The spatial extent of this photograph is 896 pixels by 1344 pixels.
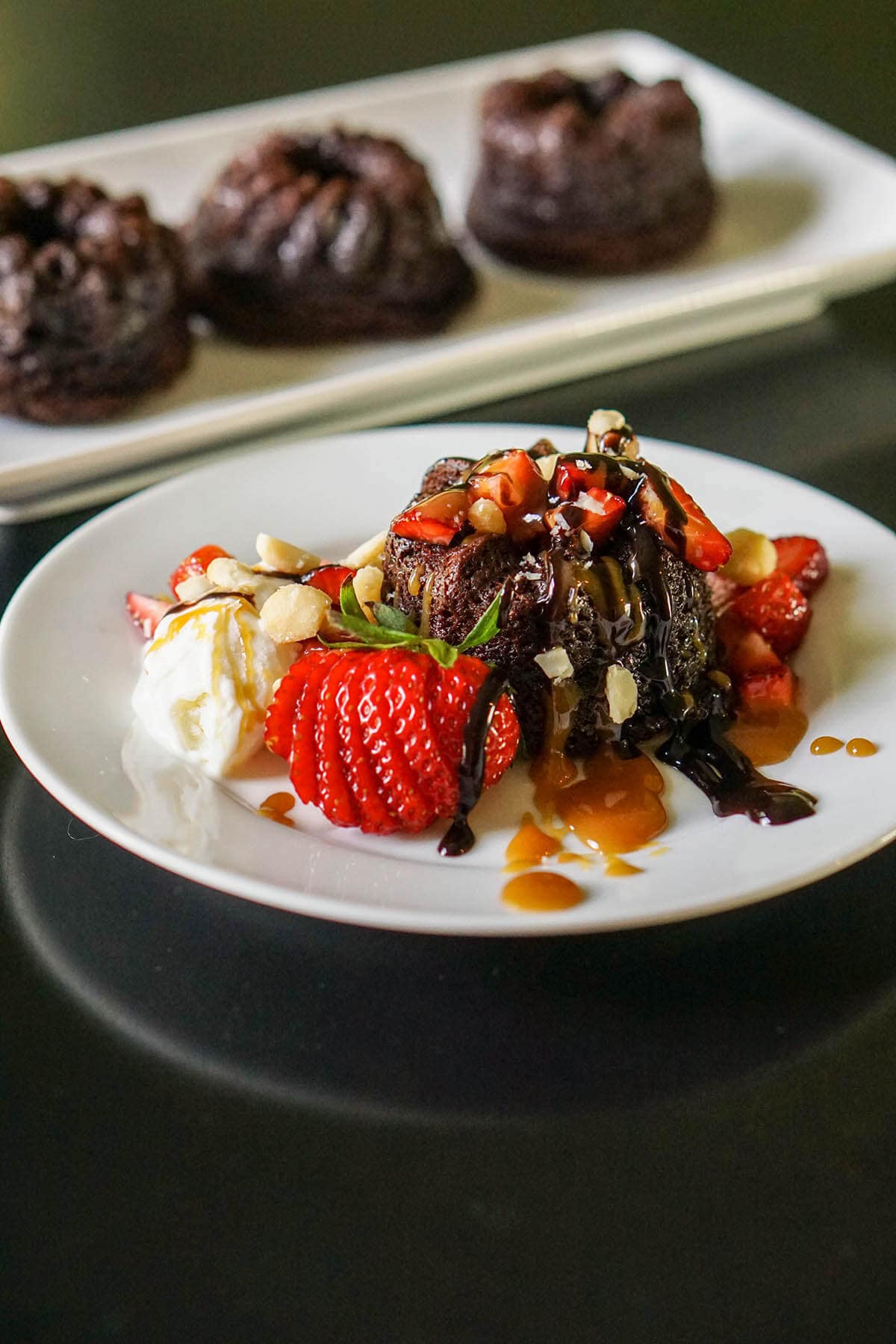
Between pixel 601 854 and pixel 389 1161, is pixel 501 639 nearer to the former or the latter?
pixel 601 854

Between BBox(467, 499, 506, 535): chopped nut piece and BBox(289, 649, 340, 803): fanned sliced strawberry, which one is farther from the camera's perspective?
BBox(467, 499, 506, 535): chopped nut piece

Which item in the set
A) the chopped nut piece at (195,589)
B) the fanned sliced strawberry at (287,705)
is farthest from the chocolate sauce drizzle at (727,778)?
the chopped nut piece at (195,589)

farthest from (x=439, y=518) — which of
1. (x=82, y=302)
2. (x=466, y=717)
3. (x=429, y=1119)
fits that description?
(x=82, y=302)

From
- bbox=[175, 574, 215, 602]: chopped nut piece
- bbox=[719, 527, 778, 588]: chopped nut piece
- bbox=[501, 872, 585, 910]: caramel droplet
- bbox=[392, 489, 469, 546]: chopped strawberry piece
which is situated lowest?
bbox=[501, 872, 585, 910]: caramel droplet

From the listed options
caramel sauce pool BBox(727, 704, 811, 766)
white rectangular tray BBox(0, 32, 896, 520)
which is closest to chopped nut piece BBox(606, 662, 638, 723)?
caramel sauce pool BBox(727, 704, 811, 766)

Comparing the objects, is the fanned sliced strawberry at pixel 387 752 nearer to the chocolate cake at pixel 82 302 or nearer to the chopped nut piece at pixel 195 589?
the chopped nut piece at pixel 195 589

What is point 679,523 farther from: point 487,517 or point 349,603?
point 349,603

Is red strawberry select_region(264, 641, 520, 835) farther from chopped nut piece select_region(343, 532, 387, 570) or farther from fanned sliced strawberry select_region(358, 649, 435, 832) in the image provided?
chopped nut piece select_region(343, 532, 387, 570)

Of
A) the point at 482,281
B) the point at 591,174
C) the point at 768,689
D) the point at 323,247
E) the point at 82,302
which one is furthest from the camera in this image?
the point at 482,281
